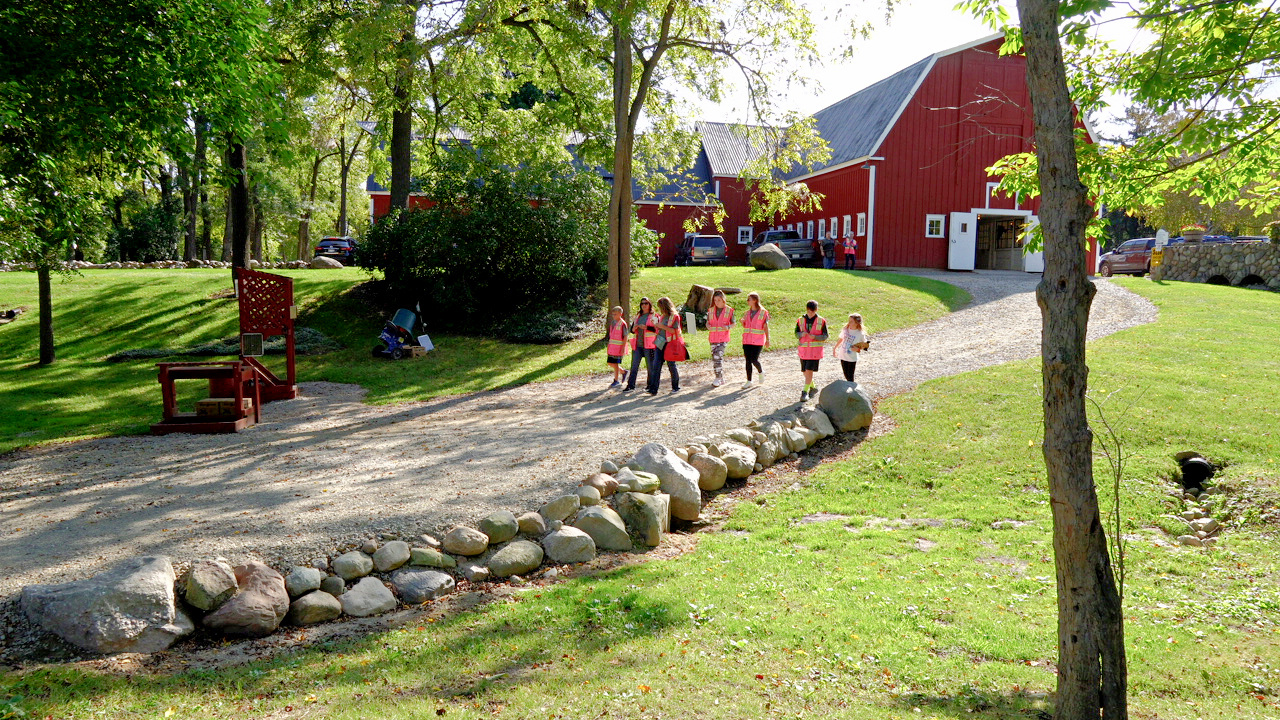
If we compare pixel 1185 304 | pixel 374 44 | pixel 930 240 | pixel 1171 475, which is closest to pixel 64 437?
pixel 374 44

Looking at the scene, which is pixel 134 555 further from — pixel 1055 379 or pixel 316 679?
pixel 1055 379

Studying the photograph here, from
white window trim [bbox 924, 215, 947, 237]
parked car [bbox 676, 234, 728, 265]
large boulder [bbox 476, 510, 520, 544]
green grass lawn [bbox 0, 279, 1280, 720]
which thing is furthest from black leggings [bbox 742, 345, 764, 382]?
parked car [bbox 676, 234, 728, 265]

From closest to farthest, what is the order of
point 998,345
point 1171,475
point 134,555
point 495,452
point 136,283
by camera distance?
point 134,555, point 1171,475, point 495,452, point 998,345, point 136,283

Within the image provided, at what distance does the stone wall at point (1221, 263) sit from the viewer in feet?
88.5

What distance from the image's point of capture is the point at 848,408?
38.5 feet

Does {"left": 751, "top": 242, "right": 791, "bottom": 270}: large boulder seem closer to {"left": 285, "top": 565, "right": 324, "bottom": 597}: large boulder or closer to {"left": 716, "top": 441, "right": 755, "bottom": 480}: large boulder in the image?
{"left": 716, "top": 441, "right": 755, "bottom": 480}: large boulder

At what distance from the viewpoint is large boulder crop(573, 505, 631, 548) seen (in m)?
7.89

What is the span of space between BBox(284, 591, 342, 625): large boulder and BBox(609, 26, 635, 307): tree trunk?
12124mm

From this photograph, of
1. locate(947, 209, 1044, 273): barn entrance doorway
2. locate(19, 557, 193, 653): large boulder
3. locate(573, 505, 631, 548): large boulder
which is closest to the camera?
locate(19, 557, 193, 653): large boulder

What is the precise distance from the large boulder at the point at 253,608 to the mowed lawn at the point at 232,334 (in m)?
7.72

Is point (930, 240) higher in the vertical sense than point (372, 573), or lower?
higher

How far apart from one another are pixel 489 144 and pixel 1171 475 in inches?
703

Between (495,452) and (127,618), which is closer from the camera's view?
(127,618)

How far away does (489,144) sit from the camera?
22078 mm
